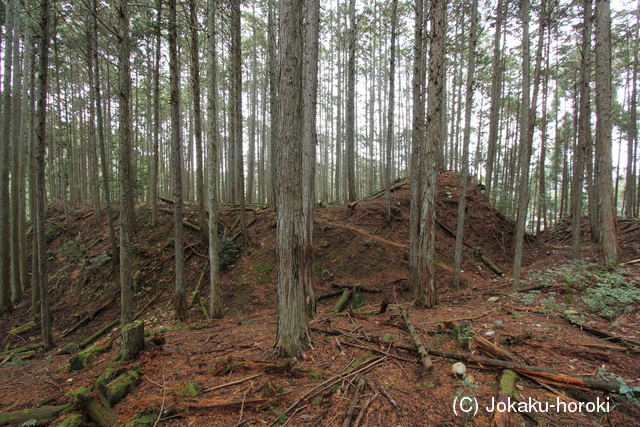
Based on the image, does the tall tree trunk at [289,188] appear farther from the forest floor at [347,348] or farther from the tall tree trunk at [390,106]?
the tall tree trunk at [390,106]

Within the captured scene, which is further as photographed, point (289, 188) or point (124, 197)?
point (124, 197)

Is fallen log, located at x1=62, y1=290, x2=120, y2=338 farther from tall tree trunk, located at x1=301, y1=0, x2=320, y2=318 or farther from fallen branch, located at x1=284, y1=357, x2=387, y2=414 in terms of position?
fallen branch, located at x1=284, y1=357, x2=387, y2=414

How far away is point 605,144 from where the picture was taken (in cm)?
646

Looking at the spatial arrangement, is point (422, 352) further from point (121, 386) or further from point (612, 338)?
point (121, 386)

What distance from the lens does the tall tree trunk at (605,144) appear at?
20.7ft

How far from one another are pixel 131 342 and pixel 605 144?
10.7 metres

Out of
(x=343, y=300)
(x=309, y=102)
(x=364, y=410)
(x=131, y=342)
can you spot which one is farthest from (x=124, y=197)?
(x=343, y=300)

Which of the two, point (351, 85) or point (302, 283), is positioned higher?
point (351, 85)

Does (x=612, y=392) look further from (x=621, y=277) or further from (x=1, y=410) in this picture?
(x=1, y=410)

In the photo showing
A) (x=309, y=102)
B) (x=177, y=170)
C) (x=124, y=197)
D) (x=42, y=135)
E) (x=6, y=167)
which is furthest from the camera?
(x=6, y=167)

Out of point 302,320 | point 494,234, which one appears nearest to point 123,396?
point 302,320

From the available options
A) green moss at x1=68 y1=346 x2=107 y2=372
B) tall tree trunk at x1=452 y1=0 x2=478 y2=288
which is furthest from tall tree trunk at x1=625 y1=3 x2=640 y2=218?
green moss at x1=68 y1=346 x2=107 y2=372

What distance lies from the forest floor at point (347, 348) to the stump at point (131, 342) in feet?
0.44

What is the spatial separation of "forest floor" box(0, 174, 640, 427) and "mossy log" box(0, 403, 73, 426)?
0.15 meters
